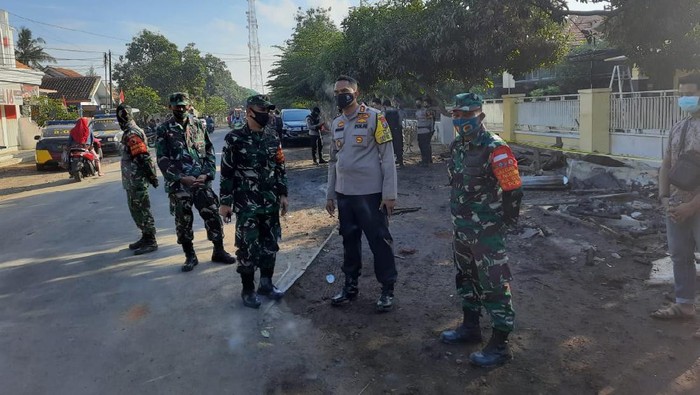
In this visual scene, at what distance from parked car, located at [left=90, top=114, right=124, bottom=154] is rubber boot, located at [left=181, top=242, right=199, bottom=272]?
17948 mm

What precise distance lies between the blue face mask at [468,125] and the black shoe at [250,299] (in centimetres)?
231

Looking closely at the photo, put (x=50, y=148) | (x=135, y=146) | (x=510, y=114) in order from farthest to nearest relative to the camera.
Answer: (x=510, y=114)
(x=50, y=148)
(x=135, y=146)

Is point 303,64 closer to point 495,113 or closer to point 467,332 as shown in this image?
point 495,113

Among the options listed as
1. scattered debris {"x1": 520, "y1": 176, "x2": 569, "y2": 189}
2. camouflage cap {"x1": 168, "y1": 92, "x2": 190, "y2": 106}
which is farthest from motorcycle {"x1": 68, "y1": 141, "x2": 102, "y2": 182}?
scattered debris {"x1": 520, "y1": 176, "x2": 569, "y2": 189}

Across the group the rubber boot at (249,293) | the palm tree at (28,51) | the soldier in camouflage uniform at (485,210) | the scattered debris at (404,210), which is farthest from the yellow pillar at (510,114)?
the palm tree at (28,51)

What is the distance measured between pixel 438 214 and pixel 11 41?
2959cm

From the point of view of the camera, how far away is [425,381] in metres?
3.46

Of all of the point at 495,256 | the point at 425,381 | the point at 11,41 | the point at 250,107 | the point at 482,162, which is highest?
the point at 11,41

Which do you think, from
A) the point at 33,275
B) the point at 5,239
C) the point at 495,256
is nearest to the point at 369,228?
the point at 495,256

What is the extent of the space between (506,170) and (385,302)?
5.51 feet

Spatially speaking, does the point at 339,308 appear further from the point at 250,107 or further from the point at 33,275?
the point at 33,275

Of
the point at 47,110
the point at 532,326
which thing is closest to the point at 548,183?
the point at 532,326

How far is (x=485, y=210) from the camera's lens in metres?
3.61

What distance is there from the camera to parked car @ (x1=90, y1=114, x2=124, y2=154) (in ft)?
73.6
